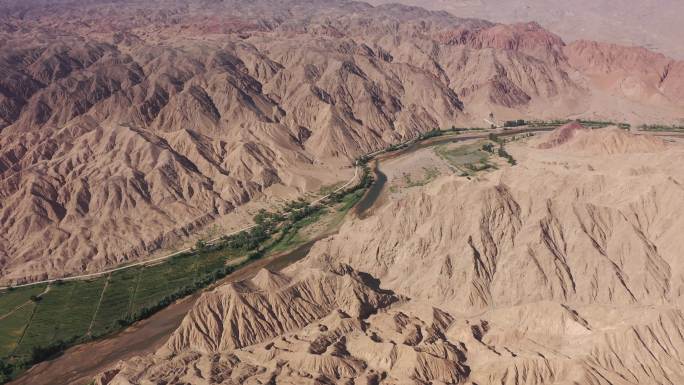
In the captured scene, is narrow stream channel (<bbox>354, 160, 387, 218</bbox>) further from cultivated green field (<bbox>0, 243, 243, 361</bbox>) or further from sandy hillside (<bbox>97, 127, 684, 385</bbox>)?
cultivated green field (<bbox>0, 243, 243, 361</bbox>)

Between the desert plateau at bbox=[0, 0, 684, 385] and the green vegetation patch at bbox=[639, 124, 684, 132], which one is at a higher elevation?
the desert plateau at bbox=[0, 0, 684, 385]

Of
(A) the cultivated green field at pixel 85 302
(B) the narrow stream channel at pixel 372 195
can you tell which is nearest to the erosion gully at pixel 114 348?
(A) the cultivated green field at pixel 85 302

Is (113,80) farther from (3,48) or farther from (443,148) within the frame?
(443,148)

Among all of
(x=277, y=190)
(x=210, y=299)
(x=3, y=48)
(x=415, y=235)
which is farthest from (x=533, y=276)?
(x=3, y=48)

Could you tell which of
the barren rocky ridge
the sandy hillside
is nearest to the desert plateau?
the sandy hillside

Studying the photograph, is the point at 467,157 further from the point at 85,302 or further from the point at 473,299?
the point at 85,302

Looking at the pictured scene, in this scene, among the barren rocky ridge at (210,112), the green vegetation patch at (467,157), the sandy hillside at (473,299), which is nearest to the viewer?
the sandy hillside at (473,299)

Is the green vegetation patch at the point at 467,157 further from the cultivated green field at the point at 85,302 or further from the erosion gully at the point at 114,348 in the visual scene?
the cultivated green field at the point at 85,302
